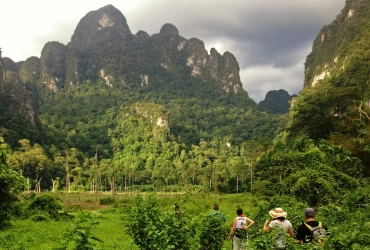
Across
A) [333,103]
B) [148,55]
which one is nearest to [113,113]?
[148,55]

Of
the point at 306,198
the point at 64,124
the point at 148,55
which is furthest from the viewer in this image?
the point at 148,55

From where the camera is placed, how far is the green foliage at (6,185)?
1434cm

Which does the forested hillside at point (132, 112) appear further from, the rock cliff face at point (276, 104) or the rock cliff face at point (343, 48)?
the rock cliff face at point (276, 104)

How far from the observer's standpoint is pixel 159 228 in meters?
5.88

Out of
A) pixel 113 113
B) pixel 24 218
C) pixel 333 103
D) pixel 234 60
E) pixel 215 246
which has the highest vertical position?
pixel 234 60

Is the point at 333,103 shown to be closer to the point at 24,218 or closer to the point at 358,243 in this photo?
the point at 24,218

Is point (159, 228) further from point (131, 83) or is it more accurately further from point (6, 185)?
point (131, 83)

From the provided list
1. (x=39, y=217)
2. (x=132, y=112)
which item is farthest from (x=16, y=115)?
(x=39, y=217)

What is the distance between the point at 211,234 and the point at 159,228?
1.84 metres

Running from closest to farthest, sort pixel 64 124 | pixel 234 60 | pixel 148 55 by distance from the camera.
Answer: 1. pixel 64 124
2. pixel 234 60
3. pixel 148 55

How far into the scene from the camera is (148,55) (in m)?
184

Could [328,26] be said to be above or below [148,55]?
below

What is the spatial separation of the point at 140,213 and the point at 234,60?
164897mm

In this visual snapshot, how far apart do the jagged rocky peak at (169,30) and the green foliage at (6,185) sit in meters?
186
